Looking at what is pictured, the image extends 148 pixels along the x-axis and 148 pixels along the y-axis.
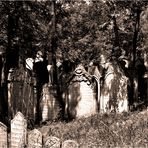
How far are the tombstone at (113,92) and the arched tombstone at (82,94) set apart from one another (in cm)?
56

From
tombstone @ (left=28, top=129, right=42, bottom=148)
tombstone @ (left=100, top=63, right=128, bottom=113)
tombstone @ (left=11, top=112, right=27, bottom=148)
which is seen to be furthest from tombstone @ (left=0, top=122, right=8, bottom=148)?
tombstone @ (left=100, top=63, right=128, bottom=113)

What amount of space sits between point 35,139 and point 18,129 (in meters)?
0.75

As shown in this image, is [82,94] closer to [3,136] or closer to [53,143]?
[3,136]

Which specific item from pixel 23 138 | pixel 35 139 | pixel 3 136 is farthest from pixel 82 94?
pixel 35 139

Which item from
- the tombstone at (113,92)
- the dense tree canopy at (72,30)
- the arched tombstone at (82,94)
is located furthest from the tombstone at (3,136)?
the arched tombstone at (82,94)

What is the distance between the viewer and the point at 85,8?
27656mm

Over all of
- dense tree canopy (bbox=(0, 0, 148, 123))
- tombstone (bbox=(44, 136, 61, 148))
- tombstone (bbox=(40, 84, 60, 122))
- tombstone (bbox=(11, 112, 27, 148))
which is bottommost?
tombstone (bbox=(44, 136, 61, 148))

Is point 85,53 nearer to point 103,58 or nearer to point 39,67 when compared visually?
point 103,58

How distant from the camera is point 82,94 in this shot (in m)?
22.7

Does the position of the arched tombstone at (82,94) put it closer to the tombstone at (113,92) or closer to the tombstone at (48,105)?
the tombstone at (113,92)

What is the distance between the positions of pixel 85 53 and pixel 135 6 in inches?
283

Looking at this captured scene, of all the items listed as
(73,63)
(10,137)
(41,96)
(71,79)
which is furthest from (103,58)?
(10,137)

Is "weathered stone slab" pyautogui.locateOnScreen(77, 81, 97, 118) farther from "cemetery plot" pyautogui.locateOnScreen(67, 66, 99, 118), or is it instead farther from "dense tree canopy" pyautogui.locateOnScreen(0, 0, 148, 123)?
"dense tree canopy" pyautogui.locateOnScreen(0, 0, 148, 123)

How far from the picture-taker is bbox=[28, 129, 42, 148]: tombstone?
10.7m
